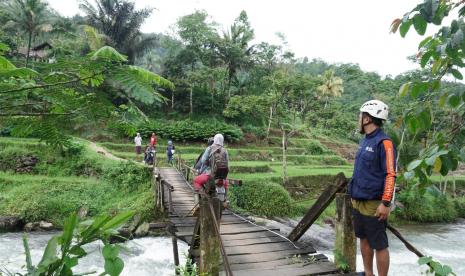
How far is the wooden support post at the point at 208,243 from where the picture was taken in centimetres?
402

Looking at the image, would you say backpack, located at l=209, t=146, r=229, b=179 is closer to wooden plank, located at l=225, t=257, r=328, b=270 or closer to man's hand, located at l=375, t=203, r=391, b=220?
wooden plank, located at l=225, t=257, r=328, b=270

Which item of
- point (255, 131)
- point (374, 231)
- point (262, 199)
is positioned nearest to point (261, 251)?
point (374, 231)

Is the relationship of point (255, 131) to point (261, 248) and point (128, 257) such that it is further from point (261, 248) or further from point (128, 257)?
point (261, 248)

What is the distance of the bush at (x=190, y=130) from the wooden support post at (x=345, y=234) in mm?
22477

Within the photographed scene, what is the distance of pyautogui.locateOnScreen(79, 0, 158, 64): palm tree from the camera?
27672 millimetres

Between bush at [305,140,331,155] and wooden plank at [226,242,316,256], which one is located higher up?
bush at [305,140,331,155]

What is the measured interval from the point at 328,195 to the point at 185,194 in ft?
24.6

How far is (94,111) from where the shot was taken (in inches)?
92.2

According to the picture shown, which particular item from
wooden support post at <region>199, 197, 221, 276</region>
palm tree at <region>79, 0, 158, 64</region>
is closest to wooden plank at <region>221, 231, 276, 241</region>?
wooden support post at <region>199, 197, 221, 276</region>

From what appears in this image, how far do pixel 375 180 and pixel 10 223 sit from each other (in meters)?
13.4

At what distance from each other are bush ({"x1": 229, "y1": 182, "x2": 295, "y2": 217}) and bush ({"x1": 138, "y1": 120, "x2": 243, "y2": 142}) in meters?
12.3

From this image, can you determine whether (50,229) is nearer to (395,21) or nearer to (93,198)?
(93,198)

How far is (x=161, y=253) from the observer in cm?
1091

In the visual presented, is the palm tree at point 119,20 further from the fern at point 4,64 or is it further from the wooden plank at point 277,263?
the fern at point 4,64
